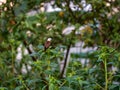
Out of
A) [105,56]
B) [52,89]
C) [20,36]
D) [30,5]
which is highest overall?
[30,5]

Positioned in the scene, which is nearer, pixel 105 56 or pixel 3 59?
pixel 105 56

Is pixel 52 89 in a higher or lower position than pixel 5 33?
lower

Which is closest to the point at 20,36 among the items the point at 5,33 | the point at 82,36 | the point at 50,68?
the point at 5,33

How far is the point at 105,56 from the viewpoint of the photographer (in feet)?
5.27

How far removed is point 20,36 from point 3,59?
0.90 feet

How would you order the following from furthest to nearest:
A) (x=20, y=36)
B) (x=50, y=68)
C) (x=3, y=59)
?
1. (x=20, y=36)
2. (x=3, y=59)
3. (x=50, y=68)

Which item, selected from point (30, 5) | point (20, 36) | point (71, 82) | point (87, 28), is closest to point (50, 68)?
point (71, 82)

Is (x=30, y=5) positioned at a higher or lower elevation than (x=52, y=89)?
higher

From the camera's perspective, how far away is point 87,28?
3070 mm

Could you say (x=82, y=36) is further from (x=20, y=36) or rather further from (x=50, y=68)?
(x=50, y=68)

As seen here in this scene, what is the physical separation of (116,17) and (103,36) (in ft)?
0.77

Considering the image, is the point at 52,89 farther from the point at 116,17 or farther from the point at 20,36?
the point at 116,17

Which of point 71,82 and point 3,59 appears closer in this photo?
point 71,82

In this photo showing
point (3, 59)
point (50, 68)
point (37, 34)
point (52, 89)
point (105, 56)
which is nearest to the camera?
point (52, 89)
